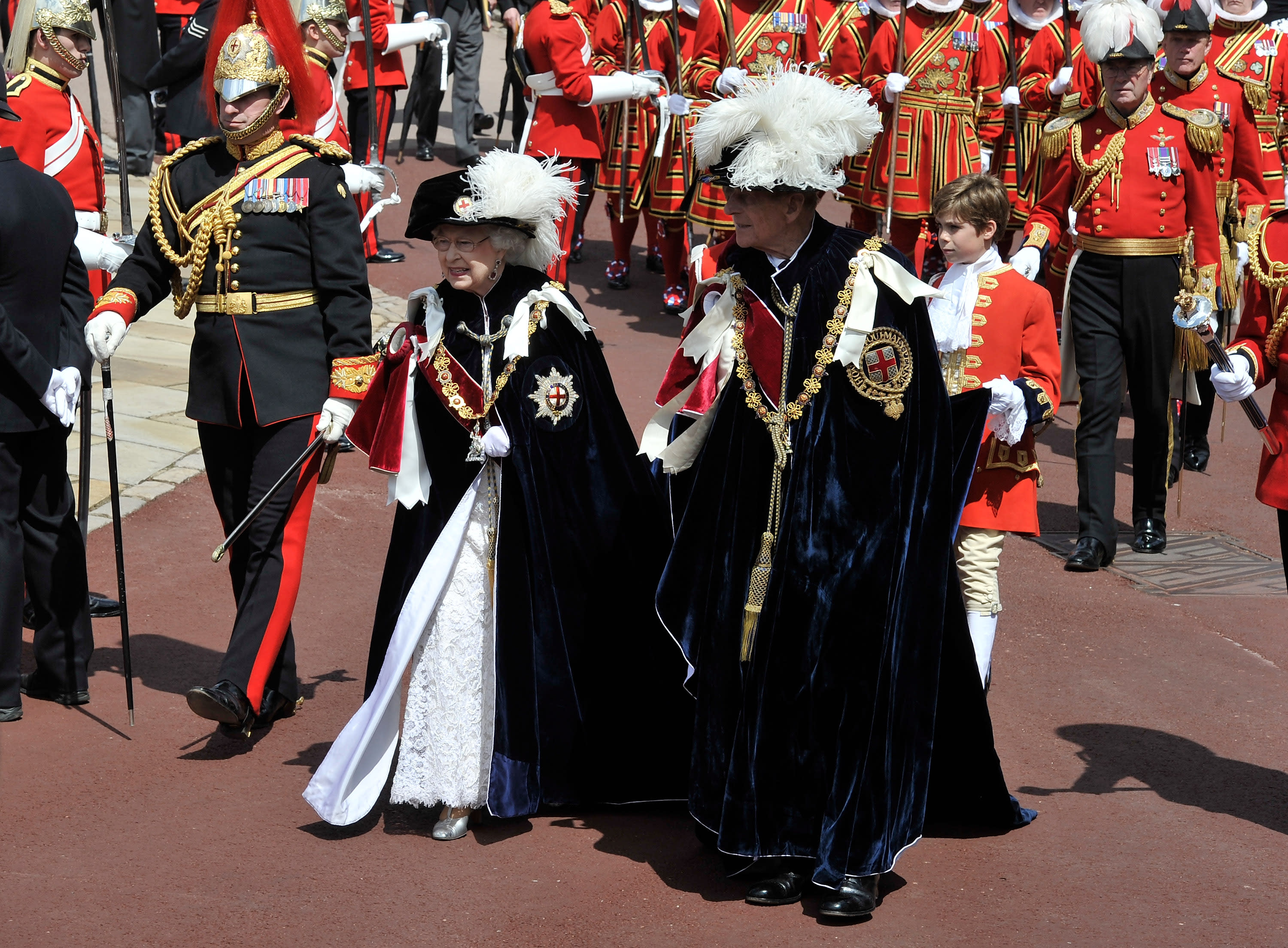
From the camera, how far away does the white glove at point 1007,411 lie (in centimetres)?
506

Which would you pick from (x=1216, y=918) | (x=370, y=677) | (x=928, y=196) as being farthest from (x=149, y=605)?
(x=928, y=196)

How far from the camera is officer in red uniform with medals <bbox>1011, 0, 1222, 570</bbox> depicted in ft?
23.6

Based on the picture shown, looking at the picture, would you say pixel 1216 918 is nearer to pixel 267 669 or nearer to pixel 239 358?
pixel 267 669

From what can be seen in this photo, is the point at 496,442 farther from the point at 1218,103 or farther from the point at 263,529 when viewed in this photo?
the point at 1218,103

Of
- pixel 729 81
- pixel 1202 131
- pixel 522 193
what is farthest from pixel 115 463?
pixel 729 81

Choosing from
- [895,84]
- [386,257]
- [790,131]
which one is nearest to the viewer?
[790,131]

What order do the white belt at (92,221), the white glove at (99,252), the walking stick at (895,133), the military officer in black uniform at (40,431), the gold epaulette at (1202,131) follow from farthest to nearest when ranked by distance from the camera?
1. the walking stick at (895,133)
2. the gold epaulette at (1202,131)
3. the white belt at (92,221)
4. the white glove at (99,252)
5. the military officer in black uniform at (40,431)

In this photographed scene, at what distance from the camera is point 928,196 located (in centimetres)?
1002

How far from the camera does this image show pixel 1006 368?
524 centimetres

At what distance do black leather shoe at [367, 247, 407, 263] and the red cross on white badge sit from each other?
8101mm

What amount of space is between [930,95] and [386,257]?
4.11 m

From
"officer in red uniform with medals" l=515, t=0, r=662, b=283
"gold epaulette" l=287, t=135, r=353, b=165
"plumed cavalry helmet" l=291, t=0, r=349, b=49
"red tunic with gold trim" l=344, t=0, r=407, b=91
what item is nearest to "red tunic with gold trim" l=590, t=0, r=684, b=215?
"officer in red uniform with medals" l=515, t=0, r=662, b=283

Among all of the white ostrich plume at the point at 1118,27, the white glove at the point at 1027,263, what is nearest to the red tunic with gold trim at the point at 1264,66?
the white ostrich plume at the point at 1118,27

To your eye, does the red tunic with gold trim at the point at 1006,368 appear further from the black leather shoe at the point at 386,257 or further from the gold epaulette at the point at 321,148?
the black leather shoe at the point at 386,257
